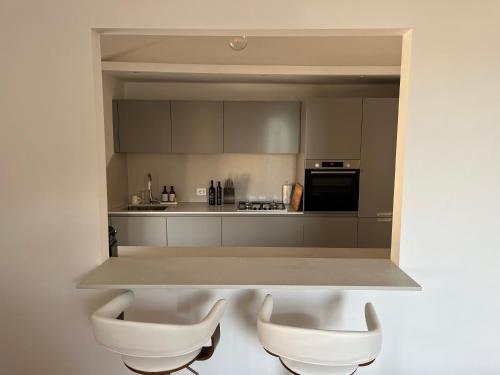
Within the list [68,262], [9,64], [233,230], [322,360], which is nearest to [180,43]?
[9,64]

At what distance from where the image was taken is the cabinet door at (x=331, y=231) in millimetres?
3430

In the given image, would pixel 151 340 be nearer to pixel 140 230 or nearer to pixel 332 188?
pixel 140 230

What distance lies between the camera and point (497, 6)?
1.50 meters

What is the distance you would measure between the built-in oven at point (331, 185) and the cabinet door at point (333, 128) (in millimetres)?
83

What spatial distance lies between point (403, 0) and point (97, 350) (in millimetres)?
2297

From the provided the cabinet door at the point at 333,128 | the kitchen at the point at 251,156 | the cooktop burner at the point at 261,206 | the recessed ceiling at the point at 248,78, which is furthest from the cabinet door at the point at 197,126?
the cabinet door at the point at 333,128

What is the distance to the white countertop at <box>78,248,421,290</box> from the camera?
4.66ft

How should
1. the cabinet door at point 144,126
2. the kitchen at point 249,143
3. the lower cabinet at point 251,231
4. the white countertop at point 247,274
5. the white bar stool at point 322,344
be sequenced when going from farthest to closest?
the cabinet door at point 144,126
the lower cabinet at point 251,231
the kitchen at point 249,143
the white countertop at point 247,274
the white bar stool at point 322,344

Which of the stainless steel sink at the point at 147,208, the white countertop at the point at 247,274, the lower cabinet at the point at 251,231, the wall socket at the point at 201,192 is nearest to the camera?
the white countertop at the point at 247,274

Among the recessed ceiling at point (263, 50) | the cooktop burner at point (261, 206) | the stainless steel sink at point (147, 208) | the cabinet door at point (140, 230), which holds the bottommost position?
the cabinet door at point (140, 230)

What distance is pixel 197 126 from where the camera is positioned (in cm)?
360

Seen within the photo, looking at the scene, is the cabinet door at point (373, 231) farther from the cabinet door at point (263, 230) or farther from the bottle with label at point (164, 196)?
the bottle with label at point (164, 196)

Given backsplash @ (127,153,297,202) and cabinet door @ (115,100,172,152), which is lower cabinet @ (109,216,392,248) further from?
cabinet door @ (115,100,172,152)

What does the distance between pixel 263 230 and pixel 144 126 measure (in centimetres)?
171
